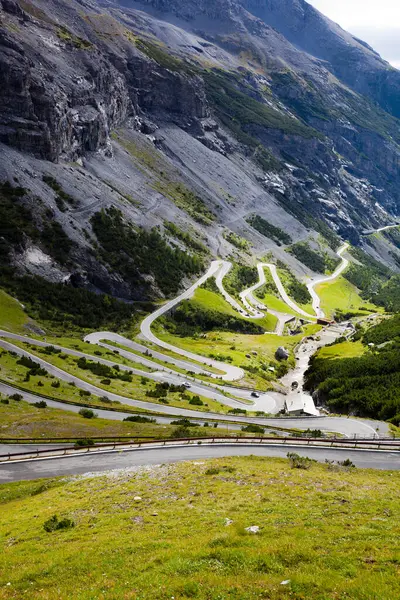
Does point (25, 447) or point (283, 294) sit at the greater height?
point (283, 294)

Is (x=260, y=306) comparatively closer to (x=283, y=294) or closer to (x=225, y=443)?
(x=283, y=294)

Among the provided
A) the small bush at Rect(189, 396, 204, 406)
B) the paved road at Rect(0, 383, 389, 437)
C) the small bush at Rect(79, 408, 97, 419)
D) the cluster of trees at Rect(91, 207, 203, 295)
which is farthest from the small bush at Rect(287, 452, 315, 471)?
the cluster of trees at Rect(91, 207, 203, 295)

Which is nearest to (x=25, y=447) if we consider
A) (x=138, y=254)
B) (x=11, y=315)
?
(x=11, y=315)

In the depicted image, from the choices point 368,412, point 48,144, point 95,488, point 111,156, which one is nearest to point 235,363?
point 368,412

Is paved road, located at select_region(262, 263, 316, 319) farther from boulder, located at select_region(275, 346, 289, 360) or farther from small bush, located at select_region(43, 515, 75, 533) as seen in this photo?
small bush, located at select_region(43, 515, 75, 533)

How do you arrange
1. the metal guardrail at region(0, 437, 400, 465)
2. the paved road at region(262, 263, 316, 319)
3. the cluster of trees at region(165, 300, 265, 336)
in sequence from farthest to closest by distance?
the paved road at region(262, 263, 316, 319) < the cluster of trees at region(165, 300, 265, 336) < the metal guardrail at region(0, 437, 400, 465)

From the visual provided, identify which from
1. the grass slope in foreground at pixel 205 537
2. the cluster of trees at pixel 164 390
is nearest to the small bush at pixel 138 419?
the cluster of trees at pixel 164 390
